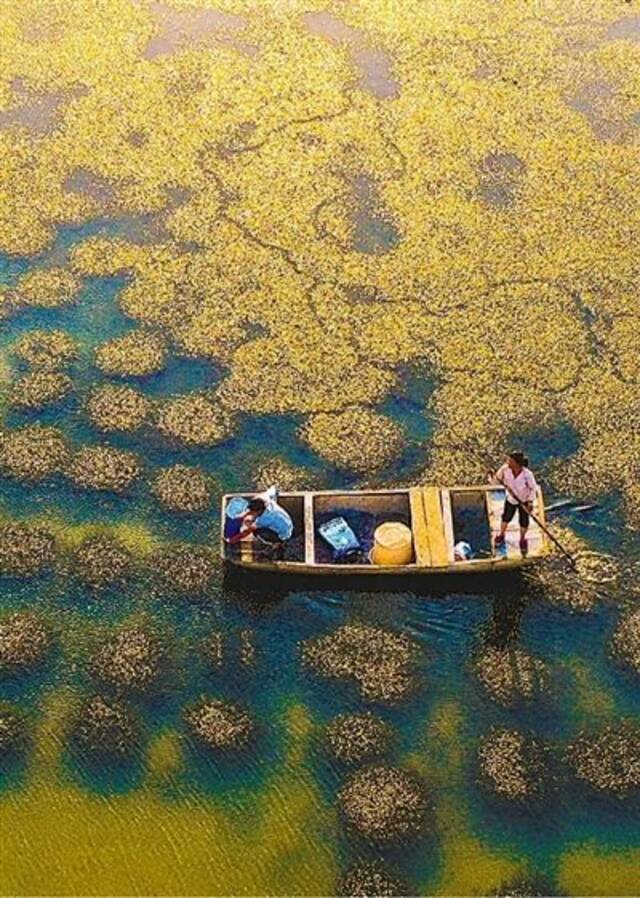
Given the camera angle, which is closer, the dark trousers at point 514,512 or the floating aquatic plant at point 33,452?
the dark trousers at point 514,512

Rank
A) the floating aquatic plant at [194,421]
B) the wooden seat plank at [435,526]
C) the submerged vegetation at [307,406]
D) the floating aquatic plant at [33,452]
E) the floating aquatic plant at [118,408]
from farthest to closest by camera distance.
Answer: the floating aquatic plant at [118,408] → the floating aquatic plant at [194,421] → the floating aquatic plant at [33,452] → the wooden seat plank at [435,526] → the submerged vegetation at [307,406]

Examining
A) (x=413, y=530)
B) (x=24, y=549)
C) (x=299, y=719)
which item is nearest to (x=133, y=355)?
(x=24, y=549)

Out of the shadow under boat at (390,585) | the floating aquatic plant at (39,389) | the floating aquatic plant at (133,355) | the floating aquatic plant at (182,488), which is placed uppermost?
the floating aquatic plant at (133,355)

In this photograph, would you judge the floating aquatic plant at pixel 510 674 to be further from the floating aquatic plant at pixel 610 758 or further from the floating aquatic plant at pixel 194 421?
the floating aquatic plant at pixel 194 421

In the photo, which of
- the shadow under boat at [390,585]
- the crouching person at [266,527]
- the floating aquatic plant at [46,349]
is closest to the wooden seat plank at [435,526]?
the shadow under boat at [390,585]

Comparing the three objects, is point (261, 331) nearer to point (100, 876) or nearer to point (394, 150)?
point (394, 150)

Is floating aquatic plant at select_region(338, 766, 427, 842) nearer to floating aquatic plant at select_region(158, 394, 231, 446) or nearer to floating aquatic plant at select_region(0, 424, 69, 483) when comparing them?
floating aquatic plant at select_region(158, 394, 231, 446)

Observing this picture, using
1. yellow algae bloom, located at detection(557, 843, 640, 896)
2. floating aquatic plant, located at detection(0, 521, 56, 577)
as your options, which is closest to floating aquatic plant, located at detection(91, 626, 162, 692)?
floating aquatic plant, located at detection(0, 521, 56, 577)
